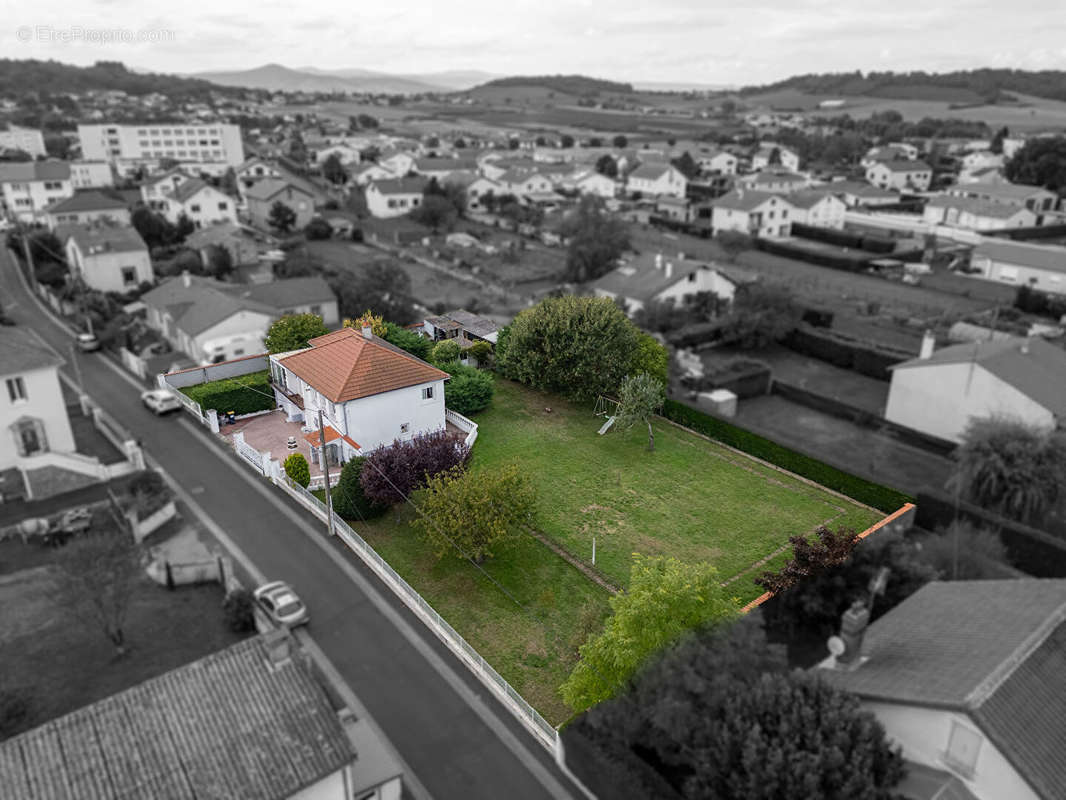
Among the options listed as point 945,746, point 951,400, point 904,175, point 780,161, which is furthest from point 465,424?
point 780,161

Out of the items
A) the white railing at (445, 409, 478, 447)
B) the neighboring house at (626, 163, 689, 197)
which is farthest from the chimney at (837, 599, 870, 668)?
the neighboring house at (626, 163, 689, 197)

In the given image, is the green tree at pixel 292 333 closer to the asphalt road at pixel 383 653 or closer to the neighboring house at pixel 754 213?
the asphalt road at pixel 383 653

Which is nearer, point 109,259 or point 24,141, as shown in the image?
point 109,259

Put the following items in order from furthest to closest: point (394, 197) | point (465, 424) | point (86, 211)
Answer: point (394, 197)
point (86, 211)
point (465, 424)

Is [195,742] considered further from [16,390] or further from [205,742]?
[16,390]

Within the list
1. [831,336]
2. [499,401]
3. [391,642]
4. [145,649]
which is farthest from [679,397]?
[145,649]

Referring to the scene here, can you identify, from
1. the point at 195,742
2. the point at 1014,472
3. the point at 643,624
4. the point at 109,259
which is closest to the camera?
the point at 195,742

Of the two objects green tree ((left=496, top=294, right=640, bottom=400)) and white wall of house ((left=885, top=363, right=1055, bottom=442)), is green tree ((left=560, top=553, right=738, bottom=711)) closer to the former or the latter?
green tree ((left=496, top=294, right=640, bottom=400))
